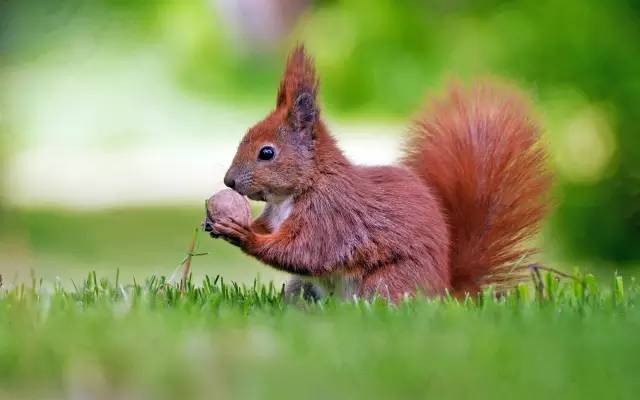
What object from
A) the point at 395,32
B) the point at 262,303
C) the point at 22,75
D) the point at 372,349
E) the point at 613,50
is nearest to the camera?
the point at 372,349

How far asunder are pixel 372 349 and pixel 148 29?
8.59 meters

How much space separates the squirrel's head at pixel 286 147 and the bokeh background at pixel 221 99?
2674mm

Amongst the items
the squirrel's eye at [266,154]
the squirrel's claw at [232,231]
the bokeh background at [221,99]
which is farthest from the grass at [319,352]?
the bokeh background at [221,99]

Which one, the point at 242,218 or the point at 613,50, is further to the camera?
the point at 613,50

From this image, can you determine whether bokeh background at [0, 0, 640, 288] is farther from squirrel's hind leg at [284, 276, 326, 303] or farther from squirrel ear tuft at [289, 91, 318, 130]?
squirrel ear tuft at [289, 91, 318, 130]

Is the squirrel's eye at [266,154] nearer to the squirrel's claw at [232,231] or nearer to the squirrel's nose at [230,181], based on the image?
the squirrel's nose at [230,181]

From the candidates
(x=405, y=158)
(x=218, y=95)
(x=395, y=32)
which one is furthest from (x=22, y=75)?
(x=405, y=158)

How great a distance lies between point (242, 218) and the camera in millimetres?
3330

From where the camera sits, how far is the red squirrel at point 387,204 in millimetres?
3361

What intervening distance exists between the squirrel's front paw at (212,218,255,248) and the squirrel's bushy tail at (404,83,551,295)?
2.43 feet

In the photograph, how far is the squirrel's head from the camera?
11.2 feet

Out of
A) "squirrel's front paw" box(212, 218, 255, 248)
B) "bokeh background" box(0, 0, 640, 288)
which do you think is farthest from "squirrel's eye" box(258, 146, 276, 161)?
"bokeh background" box(0, 0, 640, 288)

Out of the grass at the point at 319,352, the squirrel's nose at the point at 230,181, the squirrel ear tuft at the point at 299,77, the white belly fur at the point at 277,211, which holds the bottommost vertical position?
the grass at the point at 319,352

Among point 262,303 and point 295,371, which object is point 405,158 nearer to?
point 262,303
